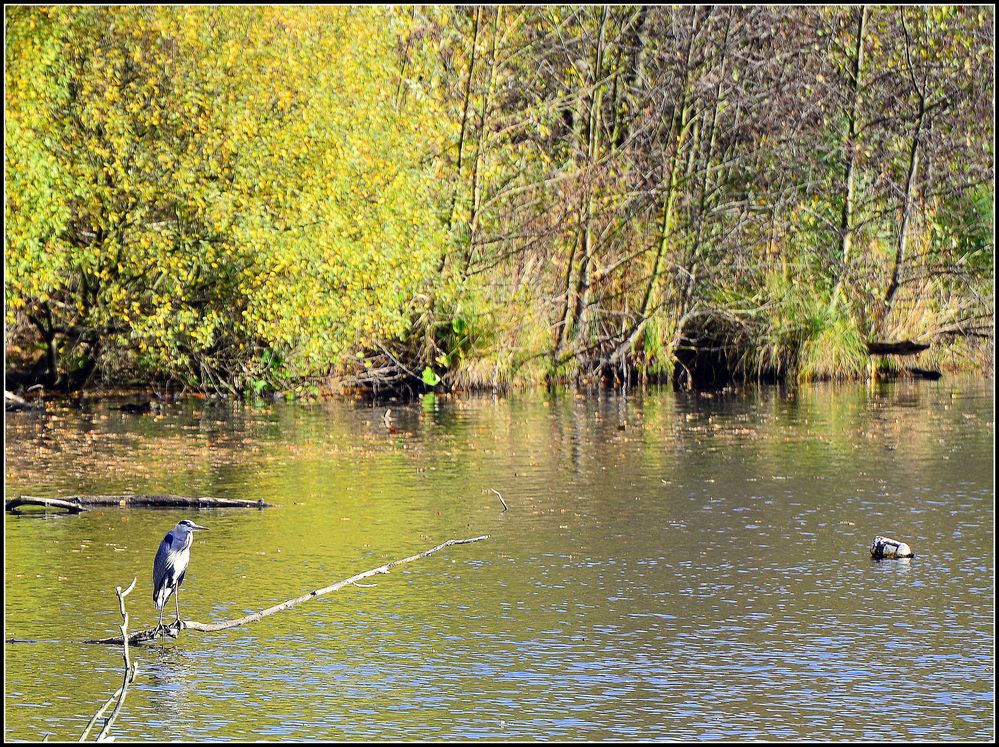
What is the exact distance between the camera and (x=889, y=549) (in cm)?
1195

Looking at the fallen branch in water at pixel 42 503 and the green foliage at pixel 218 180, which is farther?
the green foliage at pixel 218 180

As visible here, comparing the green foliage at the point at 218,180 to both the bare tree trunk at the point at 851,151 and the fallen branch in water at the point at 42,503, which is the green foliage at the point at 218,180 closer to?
the fallen branch in water at the point at 42,503

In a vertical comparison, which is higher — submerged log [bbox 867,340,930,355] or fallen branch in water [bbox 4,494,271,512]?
submerged log [bbox 867,340,930,355]

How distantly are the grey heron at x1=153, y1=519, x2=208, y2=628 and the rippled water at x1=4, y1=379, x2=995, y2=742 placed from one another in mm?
311

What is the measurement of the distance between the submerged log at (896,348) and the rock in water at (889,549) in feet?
66.7

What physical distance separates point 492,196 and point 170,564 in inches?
807

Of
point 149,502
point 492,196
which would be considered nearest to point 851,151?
point 492,196

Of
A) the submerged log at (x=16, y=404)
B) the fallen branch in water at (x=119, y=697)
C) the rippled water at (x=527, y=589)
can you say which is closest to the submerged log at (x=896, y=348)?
Answer: the rippled water at (x=527, y=589)

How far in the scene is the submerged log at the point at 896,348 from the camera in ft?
105

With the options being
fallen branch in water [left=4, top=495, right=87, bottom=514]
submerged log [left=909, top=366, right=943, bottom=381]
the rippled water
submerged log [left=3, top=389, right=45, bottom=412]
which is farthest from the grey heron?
submerged log [left=909, top=366, right=943, bottom=381]

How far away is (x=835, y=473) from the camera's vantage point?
55.5ft

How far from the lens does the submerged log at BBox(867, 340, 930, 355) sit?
105ft

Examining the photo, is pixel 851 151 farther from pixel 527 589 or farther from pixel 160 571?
pixel 160 571

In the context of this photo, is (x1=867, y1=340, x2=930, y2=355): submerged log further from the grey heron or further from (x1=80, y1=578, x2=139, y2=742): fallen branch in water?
(x1=80, y1=578, x2=139, y2=742): fallen branch in water
